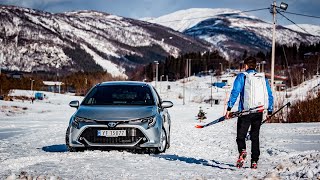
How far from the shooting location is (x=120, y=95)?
10.7 meters

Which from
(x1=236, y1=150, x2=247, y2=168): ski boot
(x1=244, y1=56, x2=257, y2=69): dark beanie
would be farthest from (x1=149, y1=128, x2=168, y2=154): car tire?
(x1=244, y1=56, x2=257, y2=69): dark beanie

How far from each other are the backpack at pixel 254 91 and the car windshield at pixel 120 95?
2.96 meters

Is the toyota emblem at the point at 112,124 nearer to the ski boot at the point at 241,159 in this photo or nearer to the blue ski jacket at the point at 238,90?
the blue ski jacket at the point at 238,90

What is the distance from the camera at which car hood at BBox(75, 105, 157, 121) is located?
30.4 ft

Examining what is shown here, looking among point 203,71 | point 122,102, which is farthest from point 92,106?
point 203,71

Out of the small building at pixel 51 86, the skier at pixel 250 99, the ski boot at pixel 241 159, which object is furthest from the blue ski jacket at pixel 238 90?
the small building at pixel 51 86

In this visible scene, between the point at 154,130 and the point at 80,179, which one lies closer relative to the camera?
the point at 80,179

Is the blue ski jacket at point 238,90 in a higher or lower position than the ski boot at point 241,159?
higher

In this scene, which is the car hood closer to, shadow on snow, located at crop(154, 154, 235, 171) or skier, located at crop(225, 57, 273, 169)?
shadow on snow, located at crop(154, 154, 235, 171)

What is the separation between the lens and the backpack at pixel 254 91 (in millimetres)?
7889

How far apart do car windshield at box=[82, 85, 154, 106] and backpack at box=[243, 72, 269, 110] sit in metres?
2.96

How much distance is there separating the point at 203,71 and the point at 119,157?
155 metres

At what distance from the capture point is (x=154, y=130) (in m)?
9.41

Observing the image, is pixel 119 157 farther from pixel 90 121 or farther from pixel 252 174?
pixel 252 174
